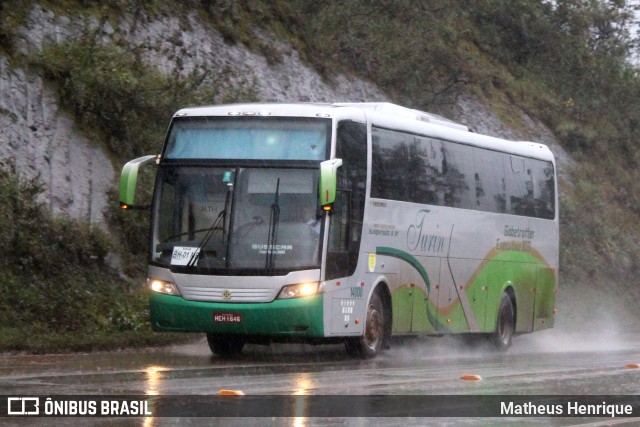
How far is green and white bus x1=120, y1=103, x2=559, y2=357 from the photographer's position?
17859 millimetres

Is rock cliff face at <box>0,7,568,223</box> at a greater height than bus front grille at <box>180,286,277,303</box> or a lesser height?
greater

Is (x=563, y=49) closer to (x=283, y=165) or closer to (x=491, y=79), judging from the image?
(x=491, y=79)

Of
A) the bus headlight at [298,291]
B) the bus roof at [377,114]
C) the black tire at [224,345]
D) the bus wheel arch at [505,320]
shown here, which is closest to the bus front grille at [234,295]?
the bus headlight at [298,291]

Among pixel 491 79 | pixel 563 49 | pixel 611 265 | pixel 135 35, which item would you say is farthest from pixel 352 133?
pixel 563 49

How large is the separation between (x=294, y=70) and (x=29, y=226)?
45.6 ft

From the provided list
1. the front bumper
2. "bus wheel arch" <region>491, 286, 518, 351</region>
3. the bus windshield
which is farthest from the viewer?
"bus wheel arch" <region>491, 286, 518, 351</region>

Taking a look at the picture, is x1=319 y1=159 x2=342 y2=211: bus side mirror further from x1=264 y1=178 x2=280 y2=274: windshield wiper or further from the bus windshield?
x1=264 y1=178 x2=280 y2=274: windshield wiper

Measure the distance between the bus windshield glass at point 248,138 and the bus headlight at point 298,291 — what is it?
1794mm

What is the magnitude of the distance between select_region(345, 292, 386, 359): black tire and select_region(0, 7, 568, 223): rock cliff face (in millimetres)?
6404

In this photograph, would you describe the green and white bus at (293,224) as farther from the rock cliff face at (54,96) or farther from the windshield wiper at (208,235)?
the rock cliff face at (54,96)

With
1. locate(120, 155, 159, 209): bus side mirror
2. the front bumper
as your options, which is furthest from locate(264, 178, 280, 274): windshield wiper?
locate(120, 155, 159, 209): bus side mirror

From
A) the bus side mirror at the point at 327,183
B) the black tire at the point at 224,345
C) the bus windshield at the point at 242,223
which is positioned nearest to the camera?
the bus side mirror at the point at 327,183

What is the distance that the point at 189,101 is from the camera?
26703 millimetres

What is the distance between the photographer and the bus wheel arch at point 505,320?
24781mm
